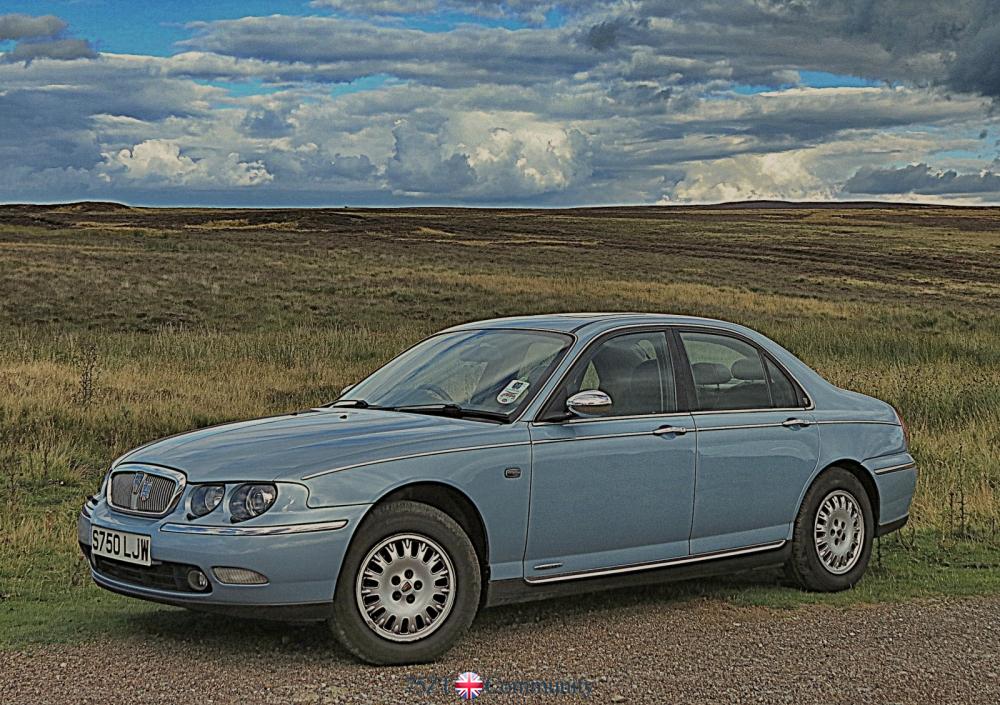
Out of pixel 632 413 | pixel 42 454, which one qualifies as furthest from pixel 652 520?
pixel 42 454

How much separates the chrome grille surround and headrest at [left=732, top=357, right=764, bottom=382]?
3182 mm

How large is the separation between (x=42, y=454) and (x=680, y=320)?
299 inches

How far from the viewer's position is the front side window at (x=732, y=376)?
7328mm

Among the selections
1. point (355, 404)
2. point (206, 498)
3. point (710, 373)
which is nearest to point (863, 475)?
point (710, 373)

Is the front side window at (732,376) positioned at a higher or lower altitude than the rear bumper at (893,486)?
higher

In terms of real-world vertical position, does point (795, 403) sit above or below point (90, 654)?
above

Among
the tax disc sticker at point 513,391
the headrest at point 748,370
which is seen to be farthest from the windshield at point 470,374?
the headrest at point 748,370

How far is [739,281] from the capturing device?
56.7 m

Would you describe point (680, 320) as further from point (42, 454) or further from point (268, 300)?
point (268, 300)

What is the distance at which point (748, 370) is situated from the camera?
7.61 meters

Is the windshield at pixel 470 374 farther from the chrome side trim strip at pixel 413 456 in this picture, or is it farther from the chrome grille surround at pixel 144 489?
the chrome grille surround at pixel 144 489

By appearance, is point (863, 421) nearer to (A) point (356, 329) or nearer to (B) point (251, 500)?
(B) point (251, 500)

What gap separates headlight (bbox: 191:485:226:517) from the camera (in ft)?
19.1

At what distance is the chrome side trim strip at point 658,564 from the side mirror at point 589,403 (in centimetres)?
78
